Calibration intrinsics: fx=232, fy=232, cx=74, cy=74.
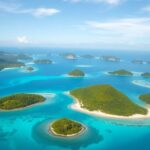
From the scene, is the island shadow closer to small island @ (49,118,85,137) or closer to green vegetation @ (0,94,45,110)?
small island @ (49,118,85,137)

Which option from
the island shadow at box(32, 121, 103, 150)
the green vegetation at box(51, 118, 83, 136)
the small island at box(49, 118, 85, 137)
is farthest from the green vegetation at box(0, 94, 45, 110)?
the green vegetation at box(51, 118, 83, 136)

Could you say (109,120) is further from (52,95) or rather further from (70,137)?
(52,95)

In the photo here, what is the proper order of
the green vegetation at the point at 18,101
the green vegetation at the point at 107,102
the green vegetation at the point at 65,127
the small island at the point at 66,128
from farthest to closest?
1. the green vegetation at the point at 18,101
2. the green vegetation at the point at 107,102
3. the green vegetation at the point at 65,127
4. the small island at the point at 66,128

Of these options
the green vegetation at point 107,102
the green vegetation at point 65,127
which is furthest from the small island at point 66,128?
the green vegetation at point 107,102

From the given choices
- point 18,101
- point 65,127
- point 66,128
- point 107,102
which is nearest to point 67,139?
point 66,128

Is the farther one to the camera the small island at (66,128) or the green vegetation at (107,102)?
the green vegetation at (107,102)

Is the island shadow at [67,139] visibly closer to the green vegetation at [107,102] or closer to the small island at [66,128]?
the small island at [66,128]

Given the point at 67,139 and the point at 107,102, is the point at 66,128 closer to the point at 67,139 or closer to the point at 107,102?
the point at 67,139
